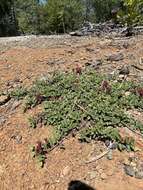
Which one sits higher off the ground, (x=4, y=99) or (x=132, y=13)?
(x=132, y=13)

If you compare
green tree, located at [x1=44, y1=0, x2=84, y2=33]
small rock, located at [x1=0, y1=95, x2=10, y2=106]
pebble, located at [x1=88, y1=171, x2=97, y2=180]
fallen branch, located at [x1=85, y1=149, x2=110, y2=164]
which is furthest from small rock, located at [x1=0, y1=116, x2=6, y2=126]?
green tree, located at [x1=44, y1=0, x2=84, y2=33]

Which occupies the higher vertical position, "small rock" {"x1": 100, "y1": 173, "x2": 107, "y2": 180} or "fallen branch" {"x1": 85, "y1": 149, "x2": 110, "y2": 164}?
"fallen branch" {"x1": 85, "y1": 149, "x2": 110, "y2": 164}

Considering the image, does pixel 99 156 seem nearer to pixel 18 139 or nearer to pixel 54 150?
pixel 54 150

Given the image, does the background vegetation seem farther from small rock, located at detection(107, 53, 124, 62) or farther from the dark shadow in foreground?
the dark shadow in foreground

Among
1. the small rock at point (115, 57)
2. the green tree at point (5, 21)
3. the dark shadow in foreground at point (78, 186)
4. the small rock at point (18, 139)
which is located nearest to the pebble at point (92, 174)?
the dark shadow in foreground at point (78, 186)

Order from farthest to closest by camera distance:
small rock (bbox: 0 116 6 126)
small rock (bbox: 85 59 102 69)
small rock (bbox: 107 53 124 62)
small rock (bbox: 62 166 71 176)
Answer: small rock (bbox: 107 53 124 62) < small rock (bbox: 85 59 102 69) < small rock (bbox: 0 116 6 126) < small rock (bbox: 62 166 71 176)

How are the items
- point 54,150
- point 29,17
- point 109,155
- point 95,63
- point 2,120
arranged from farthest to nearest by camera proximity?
1. point 29,17
2. point 95,63
3. point 2,120
4. point 54,150
5. point 109,155

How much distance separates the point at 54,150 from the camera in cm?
429

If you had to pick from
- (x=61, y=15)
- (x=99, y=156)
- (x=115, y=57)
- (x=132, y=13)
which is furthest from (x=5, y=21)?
(x=99, y=156)

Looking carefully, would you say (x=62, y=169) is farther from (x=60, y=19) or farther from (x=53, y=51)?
(x=60, y=19)

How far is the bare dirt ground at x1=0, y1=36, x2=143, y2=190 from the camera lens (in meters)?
3.92

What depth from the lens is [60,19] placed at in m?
40.8

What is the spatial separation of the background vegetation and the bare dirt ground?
726 inches

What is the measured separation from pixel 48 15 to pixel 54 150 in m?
38.4
